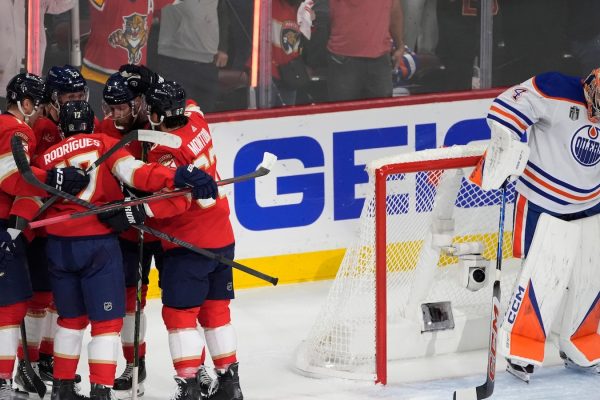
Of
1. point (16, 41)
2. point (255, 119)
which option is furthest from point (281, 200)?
point (16, 41)

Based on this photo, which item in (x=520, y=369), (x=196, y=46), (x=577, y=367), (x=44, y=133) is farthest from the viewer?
(x=196, y=46)

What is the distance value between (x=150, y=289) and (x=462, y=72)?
6.40ft

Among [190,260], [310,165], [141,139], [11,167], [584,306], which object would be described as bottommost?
[584,306]

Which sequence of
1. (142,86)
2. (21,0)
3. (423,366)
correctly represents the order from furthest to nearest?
(21,0) < (423,366) < (142,86)

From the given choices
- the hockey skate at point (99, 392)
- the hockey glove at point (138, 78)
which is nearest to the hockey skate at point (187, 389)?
the hockey skate at point (99, 392)

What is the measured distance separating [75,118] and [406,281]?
5.72 ft

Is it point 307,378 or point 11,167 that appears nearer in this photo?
point 11,167

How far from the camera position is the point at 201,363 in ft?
19.3

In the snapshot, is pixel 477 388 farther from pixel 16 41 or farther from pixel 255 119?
pixel 16 41

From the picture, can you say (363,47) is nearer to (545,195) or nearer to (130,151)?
(545,195)

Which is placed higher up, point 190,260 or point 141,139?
point 141,139

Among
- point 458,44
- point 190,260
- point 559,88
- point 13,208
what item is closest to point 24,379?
point 13,208

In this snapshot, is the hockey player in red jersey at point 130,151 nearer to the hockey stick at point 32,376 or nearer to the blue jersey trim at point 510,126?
the hockey stick at point 32,376

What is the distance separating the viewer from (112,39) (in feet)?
23.3
